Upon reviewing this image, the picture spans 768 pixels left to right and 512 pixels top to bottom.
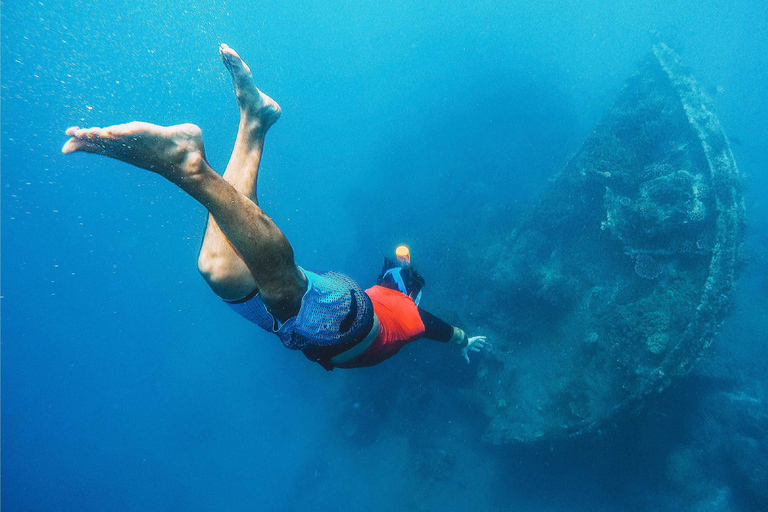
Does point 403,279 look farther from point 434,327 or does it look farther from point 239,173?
point 239,173

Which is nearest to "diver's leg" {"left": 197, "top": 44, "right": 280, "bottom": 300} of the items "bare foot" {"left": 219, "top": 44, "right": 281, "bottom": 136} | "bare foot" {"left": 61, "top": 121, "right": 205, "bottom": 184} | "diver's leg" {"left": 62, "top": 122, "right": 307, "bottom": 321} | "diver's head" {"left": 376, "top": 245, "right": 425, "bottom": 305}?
"bare foot" {"left": 219, "top": 44, "right": 281, "bottom": 136}

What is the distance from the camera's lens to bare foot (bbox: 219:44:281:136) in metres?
1.83

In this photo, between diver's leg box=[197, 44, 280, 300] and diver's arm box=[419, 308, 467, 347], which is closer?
diver's leg box=[197, 44, 280, 300]

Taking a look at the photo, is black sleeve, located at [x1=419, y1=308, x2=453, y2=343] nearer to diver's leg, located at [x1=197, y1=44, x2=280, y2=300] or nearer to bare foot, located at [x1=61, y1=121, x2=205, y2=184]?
diver's leg, located at [x1=197, y1=44, x2=280, y2=300]

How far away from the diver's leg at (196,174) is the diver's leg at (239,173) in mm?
274

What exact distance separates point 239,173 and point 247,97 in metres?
0.53

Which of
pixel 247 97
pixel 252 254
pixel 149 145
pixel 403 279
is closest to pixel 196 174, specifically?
pixel 149 145

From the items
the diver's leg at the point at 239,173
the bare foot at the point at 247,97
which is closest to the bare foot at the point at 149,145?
the diver's leg at the point at 239,173

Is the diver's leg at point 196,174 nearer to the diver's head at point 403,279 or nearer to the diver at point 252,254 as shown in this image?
the diver at point 252,254

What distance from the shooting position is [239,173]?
176 centimetres

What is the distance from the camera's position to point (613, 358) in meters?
5.64

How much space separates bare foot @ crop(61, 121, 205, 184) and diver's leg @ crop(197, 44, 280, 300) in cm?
43

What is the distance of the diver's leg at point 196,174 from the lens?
3.46 feet

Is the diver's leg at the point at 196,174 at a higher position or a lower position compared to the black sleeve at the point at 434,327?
lower
